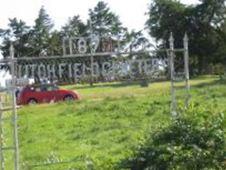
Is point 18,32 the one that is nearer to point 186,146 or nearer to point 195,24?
point 195,24

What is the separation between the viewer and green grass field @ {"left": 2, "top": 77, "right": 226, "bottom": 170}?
14.1 meters

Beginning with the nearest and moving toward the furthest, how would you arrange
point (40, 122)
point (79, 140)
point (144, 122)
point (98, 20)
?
1. point (79, 140)
2. point (144, 122)
3. point (40, 122)
4. point (98, 20)

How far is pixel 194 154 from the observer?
10.6 metres

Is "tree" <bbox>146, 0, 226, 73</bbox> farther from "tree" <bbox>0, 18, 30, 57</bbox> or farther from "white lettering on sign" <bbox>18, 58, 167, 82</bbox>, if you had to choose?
"white lettering on sign" <bbox>18, 58, 167, 82</bbox>

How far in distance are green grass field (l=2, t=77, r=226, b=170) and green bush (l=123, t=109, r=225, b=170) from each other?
0.61 meters

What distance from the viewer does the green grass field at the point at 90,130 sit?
1405 cm

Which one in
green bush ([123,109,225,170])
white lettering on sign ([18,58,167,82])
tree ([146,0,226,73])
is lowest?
green bush ([123,109,225,170])

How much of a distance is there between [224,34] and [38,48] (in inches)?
979

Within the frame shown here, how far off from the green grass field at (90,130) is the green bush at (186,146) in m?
0.61

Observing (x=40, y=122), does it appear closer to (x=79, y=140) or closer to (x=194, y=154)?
(x=79, y=140)

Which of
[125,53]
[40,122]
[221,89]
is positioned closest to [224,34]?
[221,89]

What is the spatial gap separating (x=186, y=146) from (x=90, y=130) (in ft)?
33.6

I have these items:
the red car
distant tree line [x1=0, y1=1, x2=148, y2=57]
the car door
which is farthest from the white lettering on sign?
distant tree line [x1=0, y1=1, x2=148, y2=57]

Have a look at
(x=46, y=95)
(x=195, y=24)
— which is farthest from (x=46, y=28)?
(x=46, y=95)
